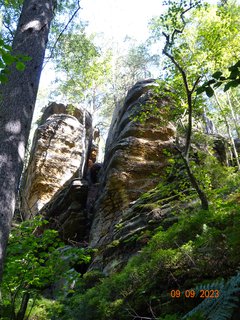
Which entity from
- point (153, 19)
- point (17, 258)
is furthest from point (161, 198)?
point (153, 19)

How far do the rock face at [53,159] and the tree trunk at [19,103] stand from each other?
1283 cm

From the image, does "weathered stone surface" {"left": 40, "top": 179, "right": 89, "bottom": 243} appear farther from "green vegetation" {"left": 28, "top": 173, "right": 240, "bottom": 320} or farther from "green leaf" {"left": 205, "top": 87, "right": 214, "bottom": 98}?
"green leaf" {"left": 205, "top": 87, "right": 214, "bottom": 98}

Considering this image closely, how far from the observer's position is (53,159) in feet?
60.7

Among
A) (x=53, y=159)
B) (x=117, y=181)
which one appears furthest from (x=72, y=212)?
(x=53, y=159)

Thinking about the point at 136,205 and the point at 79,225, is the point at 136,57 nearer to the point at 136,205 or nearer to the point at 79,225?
the point at 79,225

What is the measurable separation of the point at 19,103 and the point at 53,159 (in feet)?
48.6

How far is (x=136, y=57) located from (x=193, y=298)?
95.6ft

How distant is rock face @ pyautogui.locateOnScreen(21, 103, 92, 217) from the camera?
17578 millimetres

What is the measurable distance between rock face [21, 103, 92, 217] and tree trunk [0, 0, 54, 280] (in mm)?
12826

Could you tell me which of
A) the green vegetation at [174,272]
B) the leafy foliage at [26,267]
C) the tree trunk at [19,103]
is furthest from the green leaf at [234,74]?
the leafy foliage at [26,267]

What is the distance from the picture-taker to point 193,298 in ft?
11.0

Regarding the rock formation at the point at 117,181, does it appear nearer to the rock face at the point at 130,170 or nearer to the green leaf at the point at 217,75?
the rock face at the point at 130,170

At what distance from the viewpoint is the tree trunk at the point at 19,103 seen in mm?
3470

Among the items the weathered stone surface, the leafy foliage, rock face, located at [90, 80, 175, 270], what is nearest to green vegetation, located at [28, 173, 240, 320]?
the leafy foliage
